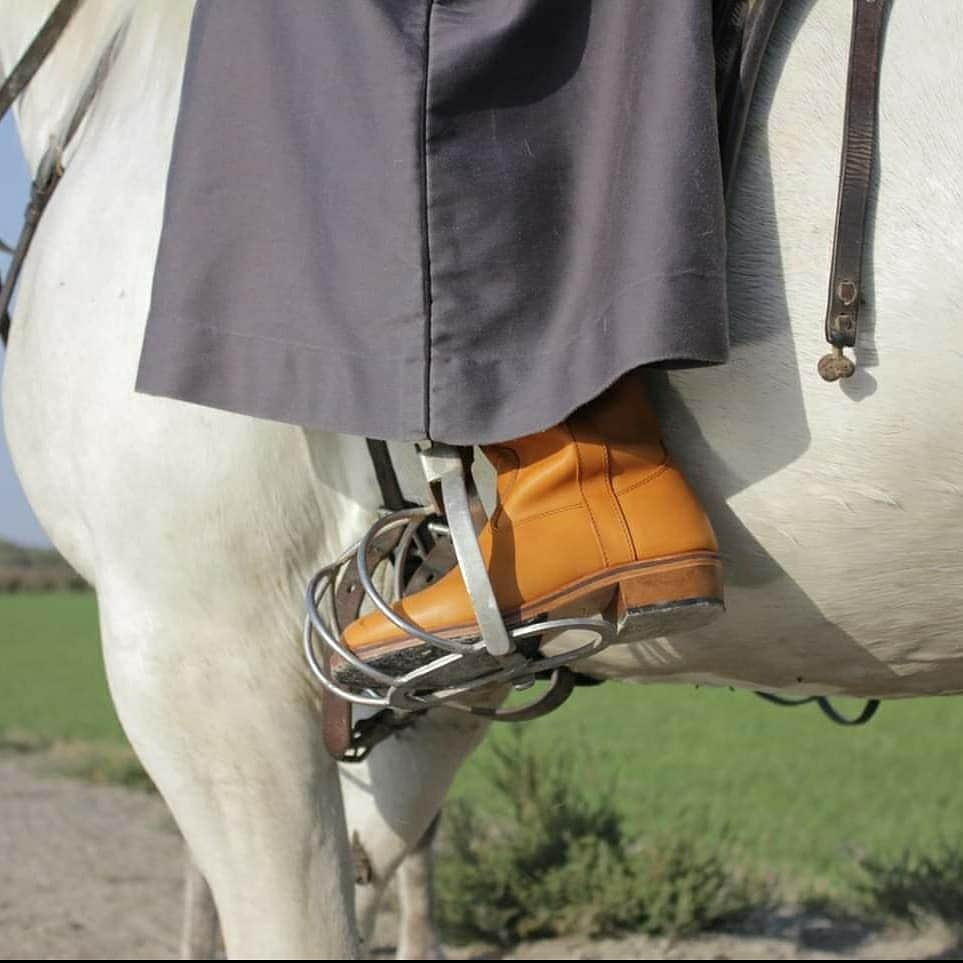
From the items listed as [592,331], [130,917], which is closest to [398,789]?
[592,331]

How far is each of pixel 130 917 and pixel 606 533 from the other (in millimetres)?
4234

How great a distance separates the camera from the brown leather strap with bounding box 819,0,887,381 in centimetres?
139

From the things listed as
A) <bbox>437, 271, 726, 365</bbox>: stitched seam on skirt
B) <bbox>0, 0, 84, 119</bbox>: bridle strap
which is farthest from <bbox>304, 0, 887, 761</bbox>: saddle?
<bbox>0, 0, 84, 119</bbox>: bridle strap

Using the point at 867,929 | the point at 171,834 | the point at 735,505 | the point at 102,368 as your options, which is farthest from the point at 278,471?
the point at 171,834

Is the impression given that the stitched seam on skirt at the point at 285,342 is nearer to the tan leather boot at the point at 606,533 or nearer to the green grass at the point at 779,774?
the tan leather boot at the point at 606,533

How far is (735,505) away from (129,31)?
1261 mm

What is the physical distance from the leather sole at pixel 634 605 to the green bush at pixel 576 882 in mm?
3315

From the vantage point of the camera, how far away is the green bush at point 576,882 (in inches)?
185

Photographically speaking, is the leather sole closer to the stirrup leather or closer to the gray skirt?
the stirrup leather

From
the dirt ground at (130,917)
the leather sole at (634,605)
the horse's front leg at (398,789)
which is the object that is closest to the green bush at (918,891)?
the dirt ground at (130,917)

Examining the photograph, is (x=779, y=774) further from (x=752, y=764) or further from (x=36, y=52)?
(x=36, y=52)

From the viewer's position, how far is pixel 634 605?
1537 mm

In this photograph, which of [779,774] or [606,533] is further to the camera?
[779,774]

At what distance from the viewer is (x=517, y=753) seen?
17.8 ft
